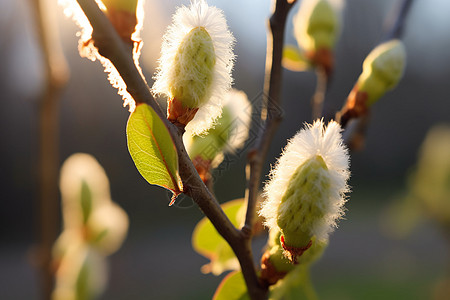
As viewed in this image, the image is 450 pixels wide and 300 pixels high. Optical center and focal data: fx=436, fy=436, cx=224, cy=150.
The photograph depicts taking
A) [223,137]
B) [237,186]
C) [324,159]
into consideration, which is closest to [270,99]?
[223,137]

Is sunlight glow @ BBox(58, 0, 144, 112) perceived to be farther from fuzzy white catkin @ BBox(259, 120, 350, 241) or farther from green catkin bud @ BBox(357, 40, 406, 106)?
green catkin bud @ BBox(357, 40, 406, 106)

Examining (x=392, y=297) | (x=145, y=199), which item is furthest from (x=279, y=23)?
(x=145, y=199)

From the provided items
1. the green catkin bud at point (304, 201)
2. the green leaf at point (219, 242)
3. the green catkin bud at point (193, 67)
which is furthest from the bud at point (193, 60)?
the green leaf at point (219, 242)

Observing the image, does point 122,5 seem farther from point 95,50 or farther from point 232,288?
point 232,288

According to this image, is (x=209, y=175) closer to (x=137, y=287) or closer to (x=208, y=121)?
(x=208, y=121)

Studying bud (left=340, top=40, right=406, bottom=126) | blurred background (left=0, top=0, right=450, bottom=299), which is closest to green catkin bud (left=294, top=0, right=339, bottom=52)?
bud (left=340, top=40, right=406, bottom=126)

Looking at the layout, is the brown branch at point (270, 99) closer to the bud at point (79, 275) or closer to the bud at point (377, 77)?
the bud at point (377, 77)
